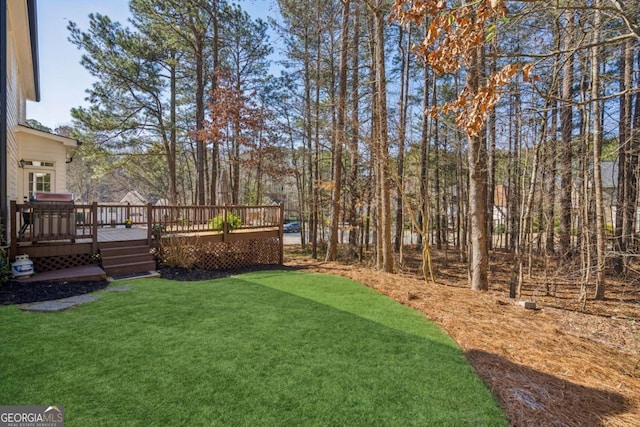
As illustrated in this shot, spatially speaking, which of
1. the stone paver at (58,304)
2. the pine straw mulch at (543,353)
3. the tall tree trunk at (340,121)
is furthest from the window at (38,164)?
the pine straw mulch at (543,353)

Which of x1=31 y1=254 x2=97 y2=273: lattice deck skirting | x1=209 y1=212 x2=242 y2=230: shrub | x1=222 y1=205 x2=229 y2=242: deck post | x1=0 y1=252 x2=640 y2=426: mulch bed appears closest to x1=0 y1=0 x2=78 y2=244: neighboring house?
x1=31 y1=254 x2=97 y2=273: lattice deck skirting

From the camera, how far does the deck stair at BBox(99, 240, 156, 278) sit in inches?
249

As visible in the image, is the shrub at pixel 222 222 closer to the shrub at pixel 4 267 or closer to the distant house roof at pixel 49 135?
the shrub at pixel 4 267

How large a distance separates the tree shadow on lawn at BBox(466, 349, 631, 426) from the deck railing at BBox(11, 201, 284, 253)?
6851mm

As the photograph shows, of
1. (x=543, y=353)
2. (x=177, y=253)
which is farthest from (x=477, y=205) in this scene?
(x=177, y=253)

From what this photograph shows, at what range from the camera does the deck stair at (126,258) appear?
6.32 meters

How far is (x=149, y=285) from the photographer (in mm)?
5504

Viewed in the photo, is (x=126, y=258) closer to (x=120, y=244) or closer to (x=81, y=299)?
(x=120, y=244)

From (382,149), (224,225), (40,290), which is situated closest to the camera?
(40,290)

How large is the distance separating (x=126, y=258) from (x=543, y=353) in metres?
7.29

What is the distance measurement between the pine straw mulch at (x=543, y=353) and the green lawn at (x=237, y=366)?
258 millimetres

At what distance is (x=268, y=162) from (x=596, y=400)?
1225 cm

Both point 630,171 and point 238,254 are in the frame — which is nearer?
point 238,254

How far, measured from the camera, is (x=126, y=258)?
6652mm
